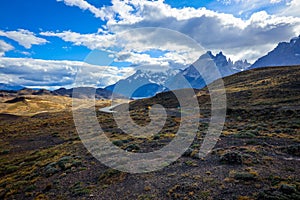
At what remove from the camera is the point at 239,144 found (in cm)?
2373

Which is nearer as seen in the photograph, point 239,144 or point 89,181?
point 89,181

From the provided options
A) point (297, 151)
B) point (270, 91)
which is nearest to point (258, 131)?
point (297, 151)

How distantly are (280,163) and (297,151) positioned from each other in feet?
12.8

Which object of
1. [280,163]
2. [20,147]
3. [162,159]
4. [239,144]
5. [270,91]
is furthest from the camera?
[270,91]

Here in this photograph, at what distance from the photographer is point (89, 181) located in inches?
673

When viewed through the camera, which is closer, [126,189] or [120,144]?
[126,189]

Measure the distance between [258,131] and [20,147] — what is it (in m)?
39.6

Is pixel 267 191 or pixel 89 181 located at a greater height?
pixel 267 191

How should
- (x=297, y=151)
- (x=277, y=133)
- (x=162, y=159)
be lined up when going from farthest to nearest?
(x=277, y=133), (x=162, y=159), (x=297, y=151)

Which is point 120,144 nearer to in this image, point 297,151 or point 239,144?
point 239,144

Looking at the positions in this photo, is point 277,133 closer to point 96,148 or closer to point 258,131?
point 258,131

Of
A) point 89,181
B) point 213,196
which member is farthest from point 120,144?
point 213,196

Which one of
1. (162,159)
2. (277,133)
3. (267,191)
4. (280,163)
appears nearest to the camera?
(267,191)

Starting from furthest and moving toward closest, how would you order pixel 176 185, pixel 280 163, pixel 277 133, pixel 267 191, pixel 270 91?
pixel 270 91 → pixel 277 133 → pixel 280 163 → pixel 176 185 → pixel 267 191
